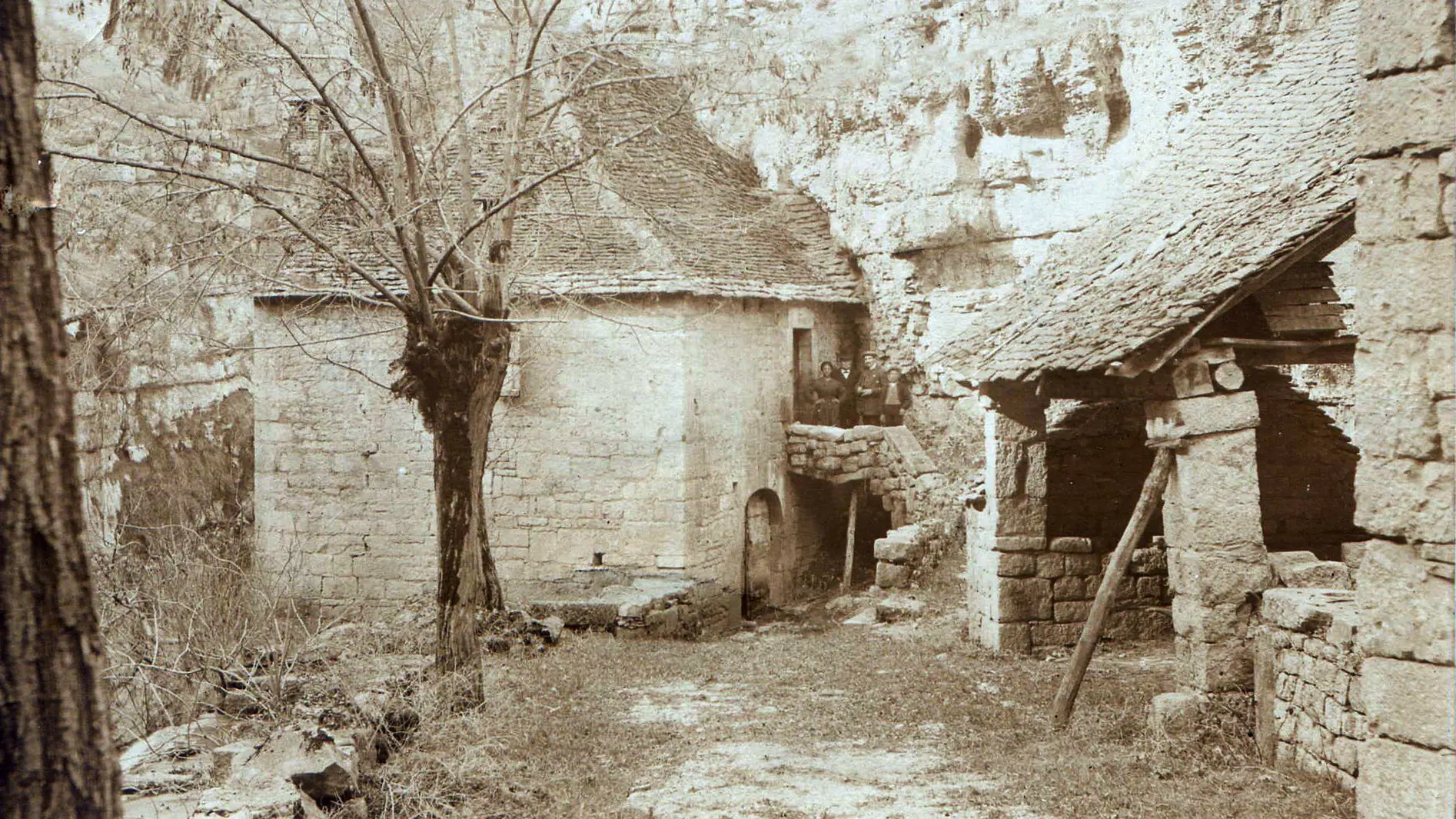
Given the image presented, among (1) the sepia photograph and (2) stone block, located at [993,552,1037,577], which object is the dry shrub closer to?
(1) the sepia photograph

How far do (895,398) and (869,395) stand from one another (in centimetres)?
40

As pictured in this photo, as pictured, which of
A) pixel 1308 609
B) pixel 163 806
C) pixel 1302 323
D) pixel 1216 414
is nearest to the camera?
pixel 163 806

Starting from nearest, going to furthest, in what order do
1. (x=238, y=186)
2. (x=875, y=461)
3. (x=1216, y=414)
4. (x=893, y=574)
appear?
(x=238, y=186), (x=1216, y=414), (x=893, y=574), (x=875, y=461)

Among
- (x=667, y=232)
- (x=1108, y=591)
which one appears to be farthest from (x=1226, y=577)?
(x=667, y=232)

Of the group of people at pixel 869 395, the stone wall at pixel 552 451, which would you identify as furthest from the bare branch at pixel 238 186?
the group of people at pixel 869 395

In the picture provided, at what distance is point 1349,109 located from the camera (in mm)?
8320

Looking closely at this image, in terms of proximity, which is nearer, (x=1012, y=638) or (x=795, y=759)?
(x=795, y=759)

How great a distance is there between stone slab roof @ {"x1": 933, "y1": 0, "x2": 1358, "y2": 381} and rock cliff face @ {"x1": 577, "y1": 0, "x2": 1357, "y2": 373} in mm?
3897

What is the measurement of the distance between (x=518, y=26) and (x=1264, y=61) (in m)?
9.49

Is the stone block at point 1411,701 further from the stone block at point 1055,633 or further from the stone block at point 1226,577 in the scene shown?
the stone block at point 1055,633

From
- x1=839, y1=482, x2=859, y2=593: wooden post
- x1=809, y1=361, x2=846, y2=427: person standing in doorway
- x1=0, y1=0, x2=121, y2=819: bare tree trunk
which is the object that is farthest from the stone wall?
x1=0, y1=0, x2=121, y2=819: bare tree trunk

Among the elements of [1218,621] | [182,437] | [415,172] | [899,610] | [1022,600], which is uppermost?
[415,172]

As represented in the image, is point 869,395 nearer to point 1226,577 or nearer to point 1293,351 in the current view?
point 1293,351

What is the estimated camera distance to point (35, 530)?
108 inches
